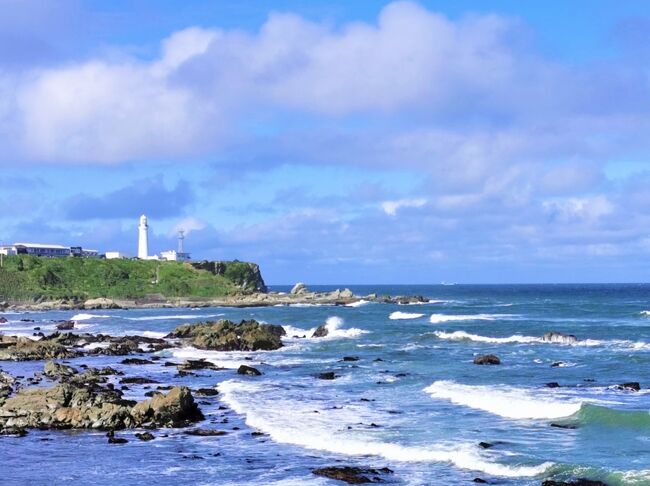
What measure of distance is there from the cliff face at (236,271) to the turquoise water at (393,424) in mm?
109417

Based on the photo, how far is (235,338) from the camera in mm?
62188

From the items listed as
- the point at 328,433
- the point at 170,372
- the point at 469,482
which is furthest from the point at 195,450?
the point at 170,372

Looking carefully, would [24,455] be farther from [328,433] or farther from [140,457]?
[328,433]

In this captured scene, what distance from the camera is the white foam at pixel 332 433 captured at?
23.8 meters

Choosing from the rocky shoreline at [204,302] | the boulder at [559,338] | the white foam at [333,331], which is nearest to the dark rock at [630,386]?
the boulder at [559,338]

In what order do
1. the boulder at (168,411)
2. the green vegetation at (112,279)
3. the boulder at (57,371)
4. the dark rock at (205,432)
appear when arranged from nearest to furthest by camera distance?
the dark rock at (205,432) < the boulder at (168,411) < the boulder at (57,371) < the green vegetation at (112,279)

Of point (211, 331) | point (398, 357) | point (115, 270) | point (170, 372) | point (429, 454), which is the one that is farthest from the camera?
point (115, 270)

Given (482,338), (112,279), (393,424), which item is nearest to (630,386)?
(393,424)

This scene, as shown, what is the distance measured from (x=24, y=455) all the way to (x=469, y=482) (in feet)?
46.2

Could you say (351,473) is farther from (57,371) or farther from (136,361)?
(136,361)

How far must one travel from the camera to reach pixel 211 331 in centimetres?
6838

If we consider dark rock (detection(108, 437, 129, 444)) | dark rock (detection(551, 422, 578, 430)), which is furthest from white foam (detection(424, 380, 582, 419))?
dark rock (detection(108, 437, 129, 444))

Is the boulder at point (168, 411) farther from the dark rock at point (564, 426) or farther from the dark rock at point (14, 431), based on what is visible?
the dark rock at point (564, 426)

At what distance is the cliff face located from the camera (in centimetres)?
16812
